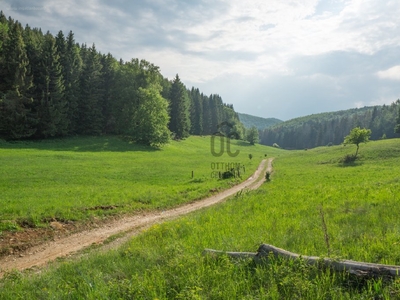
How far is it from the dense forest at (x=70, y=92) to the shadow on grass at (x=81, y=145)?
2.05 meters

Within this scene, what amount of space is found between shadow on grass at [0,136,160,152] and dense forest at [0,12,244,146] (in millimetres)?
2048

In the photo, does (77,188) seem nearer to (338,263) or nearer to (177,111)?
(338,263)

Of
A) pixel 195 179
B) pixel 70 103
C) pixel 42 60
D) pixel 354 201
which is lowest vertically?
pixel 195 179

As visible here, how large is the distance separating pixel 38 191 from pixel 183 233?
1490 cm

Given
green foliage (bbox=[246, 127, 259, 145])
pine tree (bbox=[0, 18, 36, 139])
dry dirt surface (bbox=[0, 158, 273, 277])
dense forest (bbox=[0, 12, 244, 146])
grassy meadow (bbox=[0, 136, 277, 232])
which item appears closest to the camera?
dry dirt surface (bbox=[0, 158, 273, 277])

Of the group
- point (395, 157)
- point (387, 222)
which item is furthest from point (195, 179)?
point (395, 157)

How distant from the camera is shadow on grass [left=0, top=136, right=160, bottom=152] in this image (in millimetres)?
43312

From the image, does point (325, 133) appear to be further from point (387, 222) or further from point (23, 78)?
point (387, 222)

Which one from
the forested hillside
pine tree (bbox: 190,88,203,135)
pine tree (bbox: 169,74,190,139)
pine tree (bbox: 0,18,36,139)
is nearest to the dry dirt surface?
pine tree (bbox: 0,18,36,139)

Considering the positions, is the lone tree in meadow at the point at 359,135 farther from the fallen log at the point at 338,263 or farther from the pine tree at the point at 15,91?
the pine tree at the point at 15,91

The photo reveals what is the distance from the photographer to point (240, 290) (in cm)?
461

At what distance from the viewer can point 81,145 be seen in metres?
50.0

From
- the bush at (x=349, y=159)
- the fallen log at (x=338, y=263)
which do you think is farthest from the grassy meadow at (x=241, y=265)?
the bush at (x=349, y=159)

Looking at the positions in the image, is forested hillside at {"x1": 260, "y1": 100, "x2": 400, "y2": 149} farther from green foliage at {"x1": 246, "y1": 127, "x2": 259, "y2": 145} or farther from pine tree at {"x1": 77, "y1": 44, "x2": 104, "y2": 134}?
pine tree at {"x1": 77, "y1": 44, "x2": 104, "y2": 134}
